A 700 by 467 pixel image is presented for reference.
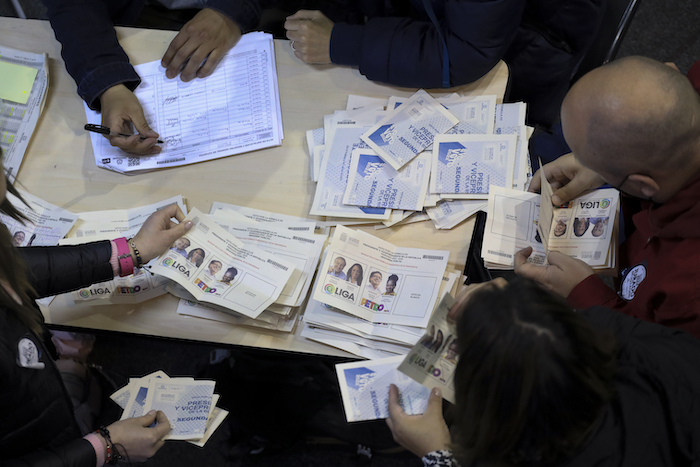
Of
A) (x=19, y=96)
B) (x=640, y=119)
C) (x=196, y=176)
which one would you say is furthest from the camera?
(x=19, y=96)

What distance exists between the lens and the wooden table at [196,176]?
4.41 feet

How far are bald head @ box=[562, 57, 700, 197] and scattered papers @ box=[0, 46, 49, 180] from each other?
1.59 metres

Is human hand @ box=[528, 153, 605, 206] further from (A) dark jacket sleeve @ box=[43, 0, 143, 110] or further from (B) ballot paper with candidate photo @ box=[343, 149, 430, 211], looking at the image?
(A) dark jacket sleeve @ box=[43, 0, 143, 110]

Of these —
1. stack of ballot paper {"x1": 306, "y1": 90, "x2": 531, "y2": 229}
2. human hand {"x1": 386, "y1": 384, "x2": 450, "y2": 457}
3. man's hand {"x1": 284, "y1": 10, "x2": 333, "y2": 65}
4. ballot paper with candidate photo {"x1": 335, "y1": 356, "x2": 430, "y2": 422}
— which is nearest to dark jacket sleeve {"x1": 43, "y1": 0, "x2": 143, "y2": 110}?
man's hand {"x1": 284, "y1": 10, "x2": 333, "y2": 65}

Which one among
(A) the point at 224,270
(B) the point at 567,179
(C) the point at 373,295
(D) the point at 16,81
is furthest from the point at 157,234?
(B) the point at 567,179

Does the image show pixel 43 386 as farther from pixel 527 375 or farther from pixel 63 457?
pixel 527 375

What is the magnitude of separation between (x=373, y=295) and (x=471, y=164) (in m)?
0.47

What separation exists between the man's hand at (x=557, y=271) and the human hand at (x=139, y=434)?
100cm

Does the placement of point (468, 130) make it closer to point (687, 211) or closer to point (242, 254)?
point (687, 211)

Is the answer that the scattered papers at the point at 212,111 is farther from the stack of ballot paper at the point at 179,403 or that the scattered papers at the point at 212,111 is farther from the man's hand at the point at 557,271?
the man's hand at the point at 557,271

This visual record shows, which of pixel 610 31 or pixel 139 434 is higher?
pixel 610 31

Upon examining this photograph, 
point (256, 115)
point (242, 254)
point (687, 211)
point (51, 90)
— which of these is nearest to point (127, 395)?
point (242, 254)

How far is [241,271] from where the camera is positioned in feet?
4.35

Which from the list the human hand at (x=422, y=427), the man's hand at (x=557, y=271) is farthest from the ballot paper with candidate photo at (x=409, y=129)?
the human hand at (x=422, y=427)
